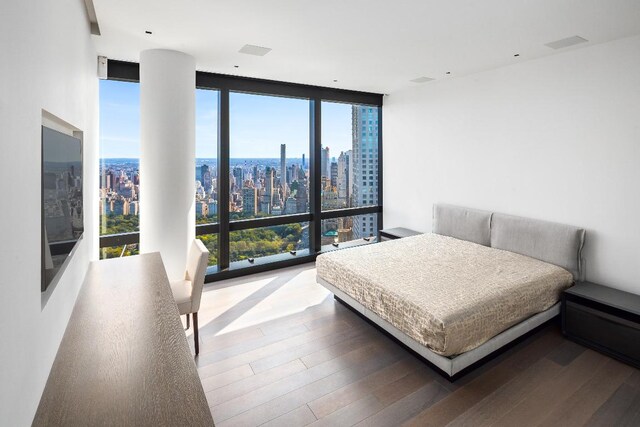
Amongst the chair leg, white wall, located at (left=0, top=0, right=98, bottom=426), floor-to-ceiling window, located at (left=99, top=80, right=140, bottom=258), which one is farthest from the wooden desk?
floor-to-ceiling window, located at (left=99, top=80, right=140, bottom=258)

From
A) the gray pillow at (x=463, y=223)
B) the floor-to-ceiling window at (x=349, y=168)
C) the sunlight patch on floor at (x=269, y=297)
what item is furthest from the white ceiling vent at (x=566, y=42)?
the sunlight patch on floor at (x=269, y=297)

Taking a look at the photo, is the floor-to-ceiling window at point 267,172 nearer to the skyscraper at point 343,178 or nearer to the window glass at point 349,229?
the window glass at point 349,229

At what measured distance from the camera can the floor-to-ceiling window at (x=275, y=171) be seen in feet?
14.1

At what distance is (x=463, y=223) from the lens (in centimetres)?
439

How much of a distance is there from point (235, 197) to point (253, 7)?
2572 mm

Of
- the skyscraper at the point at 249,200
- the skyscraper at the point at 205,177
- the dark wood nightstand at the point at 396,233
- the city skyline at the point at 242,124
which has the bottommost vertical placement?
the dark wood nightstand at the point at 396,233

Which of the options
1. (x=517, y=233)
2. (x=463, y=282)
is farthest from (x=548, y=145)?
(x=463, y=282)

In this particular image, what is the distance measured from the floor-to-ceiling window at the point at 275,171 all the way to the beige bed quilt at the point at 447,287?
4.86ft

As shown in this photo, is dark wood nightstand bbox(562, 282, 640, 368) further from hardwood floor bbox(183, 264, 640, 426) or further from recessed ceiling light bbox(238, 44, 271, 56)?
recessed ceiling light bbox(238, 44, 271, 56)

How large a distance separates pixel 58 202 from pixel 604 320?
3749 millimetres

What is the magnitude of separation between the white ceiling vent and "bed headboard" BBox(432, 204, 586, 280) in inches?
67.8

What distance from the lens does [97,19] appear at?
8.59 feet

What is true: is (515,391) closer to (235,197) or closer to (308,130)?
(235,197)

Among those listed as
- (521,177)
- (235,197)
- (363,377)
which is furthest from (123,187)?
(521,177)
